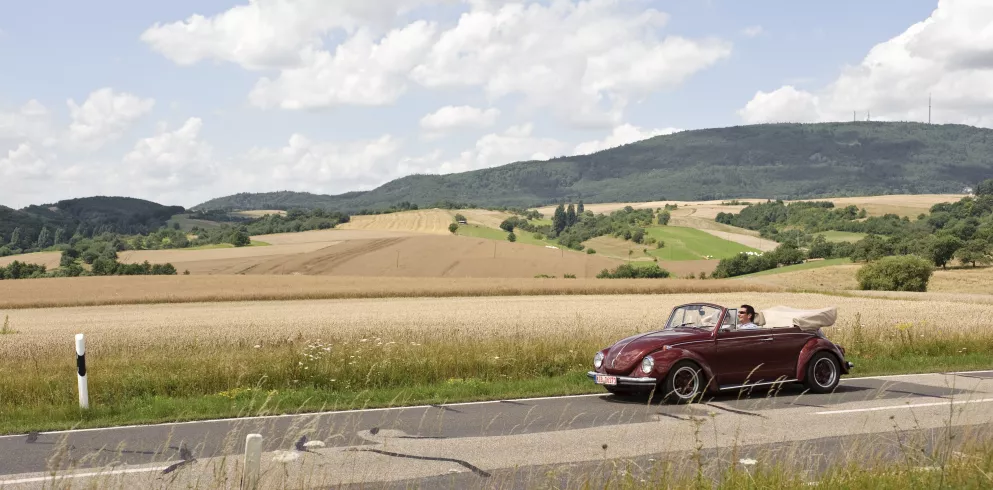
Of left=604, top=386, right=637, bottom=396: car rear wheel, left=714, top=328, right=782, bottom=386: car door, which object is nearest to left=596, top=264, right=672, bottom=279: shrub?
left=714, top=328, right=782, bottom=386: car door

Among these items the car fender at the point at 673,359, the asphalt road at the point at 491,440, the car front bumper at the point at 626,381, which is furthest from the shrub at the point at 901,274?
the car front bumper at the point at 626,381

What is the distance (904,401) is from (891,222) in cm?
14461

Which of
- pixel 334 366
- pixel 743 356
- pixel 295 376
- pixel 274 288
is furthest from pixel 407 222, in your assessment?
pixel 743 356

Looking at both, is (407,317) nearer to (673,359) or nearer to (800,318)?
(800,318)

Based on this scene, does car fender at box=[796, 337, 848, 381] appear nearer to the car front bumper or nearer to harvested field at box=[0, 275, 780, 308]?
the car front bumper

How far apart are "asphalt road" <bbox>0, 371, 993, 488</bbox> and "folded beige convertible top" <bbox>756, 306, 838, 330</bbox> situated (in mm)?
1332

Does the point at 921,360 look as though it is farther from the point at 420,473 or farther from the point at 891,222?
the point at 891,222

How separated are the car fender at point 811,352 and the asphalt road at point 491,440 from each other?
45 centimetres

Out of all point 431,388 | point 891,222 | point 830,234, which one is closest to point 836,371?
point 431,388

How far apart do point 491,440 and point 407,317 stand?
29.4 metres

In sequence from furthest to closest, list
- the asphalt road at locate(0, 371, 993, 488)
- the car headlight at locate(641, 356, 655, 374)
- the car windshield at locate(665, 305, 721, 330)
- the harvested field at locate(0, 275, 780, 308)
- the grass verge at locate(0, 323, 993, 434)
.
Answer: the harvested field at locate(0, 275, 780, 308)
the car windshield at locate(665, 305, 721, 330)
the car headlight at locate(641, 356, 655, 374)
the grass verge at locate(0, 323, 993, 434)
the asphalt road at locate(0, 371, 993, 488)

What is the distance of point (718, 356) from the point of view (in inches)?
550

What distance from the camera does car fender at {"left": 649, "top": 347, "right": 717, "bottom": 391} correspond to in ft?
44.0

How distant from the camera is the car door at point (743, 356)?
551 inches
